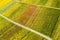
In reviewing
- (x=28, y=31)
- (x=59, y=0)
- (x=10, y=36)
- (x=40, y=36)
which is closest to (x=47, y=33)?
(x=40, y=36)

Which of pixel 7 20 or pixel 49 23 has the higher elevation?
pixel 49 23

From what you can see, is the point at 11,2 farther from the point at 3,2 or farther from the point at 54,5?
the point at 54,5

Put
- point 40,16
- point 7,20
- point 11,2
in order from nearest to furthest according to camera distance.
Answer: point 40,16
point 7,20
point 11,2

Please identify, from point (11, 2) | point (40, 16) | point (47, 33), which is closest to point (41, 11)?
point (40, 16)

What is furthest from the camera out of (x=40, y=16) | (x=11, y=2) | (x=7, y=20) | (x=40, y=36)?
(x=11, y=2)

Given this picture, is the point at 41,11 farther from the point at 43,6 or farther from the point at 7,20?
the point at 7,20

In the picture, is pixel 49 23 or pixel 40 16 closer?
pixel 49 23
